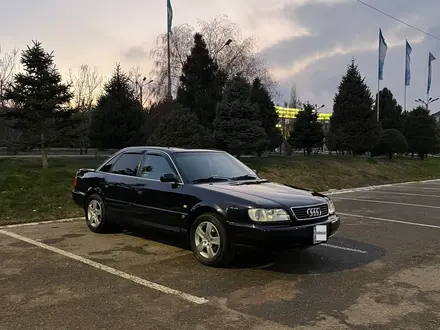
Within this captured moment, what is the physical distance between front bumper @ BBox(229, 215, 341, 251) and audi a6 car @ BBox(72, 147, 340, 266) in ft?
0.04

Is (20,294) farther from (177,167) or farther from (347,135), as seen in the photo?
(347,135)

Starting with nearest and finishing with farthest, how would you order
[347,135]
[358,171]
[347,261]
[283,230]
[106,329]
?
[106,329] < [283,230] < [347,261] < [358,171] < [347,135]

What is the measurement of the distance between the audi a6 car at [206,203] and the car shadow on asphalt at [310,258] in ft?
0.95

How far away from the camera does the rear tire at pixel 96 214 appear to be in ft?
24.6

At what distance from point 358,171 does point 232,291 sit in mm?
18779

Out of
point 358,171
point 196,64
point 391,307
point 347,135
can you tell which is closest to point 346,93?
point 347,135

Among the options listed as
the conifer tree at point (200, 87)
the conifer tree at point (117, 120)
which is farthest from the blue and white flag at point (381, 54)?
the conifer tree at point (117, 120)

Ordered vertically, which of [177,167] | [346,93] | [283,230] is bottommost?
[283,230]

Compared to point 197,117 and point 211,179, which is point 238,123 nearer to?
point 197,117

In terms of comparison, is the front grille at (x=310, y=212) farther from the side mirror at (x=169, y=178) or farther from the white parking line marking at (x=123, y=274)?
the side mirror at (x=169, y=178)

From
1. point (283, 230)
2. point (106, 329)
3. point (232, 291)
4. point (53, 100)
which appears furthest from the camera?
point (53, 100)

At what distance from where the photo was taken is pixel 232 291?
15.6 feet

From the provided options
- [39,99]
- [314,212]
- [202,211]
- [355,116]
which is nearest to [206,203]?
[202,211]

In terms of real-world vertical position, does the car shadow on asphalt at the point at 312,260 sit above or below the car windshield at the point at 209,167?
below
